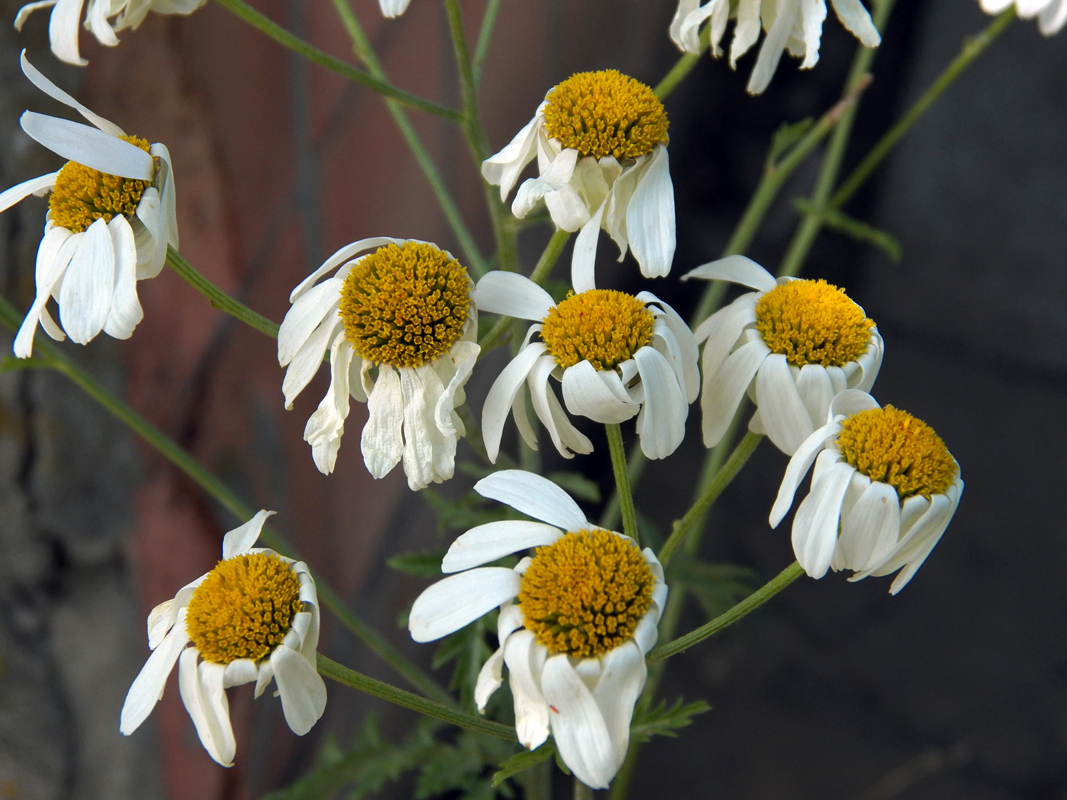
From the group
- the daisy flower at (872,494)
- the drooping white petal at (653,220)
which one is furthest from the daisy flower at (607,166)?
the daisy flower at (872,494)

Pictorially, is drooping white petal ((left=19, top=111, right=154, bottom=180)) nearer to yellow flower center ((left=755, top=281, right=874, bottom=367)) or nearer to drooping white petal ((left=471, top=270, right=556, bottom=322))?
drooping white petal ((left=471, top=270, right=556, bottom=322))

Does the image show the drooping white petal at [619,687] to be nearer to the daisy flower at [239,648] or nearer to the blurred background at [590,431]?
the daisy flower at [239,648]

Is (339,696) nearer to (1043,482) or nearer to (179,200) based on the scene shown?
(179,200)

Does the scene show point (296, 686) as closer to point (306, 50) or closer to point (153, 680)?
point (153, 680)

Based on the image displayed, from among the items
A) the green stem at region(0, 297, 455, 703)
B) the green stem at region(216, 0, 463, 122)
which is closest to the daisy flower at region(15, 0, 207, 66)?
the green stem at region(216, 0, 463, 122)

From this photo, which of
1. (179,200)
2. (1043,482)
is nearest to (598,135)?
(179,200)

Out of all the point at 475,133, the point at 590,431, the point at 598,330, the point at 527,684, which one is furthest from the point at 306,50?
the point at 590,431
